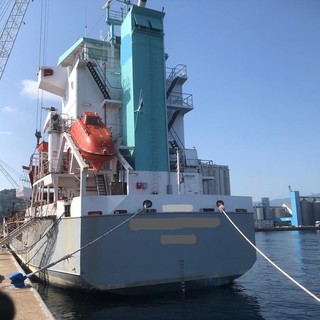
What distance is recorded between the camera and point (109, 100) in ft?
56.7

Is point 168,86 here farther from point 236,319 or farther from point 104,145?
point 236,319

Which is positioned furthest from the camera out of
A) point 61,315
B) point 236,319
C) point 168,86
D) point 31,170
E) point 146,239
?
point 31,170

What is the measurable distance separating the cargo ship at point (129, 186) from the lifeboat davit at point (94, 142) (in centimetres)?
5

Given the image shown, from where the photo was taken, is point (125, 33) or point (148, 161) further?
point (125, 33)

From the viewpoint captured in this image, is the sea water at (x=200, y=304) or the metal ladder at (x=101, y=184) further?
the metal ladder at (x=101, y=184)

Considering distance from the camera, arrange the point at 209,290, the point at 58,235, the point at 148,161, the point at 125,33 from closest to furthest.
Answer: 1. the point at 209,290
2. the point at 58,235
3. the point at 148,161
4. the point at 125,33

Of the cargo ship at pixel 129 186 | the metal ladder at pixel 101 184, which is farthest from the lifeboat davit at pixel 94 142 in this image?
the metal ladder at pixel 101 184

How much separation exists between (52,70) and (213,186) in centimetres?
1066

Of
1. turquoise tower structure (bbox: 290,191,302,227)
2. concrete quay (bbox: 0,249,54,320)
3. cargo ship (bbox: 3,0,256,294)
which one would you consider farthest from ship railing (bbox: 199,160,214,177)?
turquoise tower structure (bbox: 290,191,302,227)

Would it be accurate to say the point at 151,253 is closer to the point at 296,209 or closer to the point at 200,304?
the point at 200,304

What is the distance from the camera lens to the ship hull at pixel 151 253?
480 inches

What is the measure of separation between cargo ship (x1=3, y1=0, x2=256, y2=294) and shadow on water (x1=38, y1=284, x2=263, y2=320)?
0.45 m

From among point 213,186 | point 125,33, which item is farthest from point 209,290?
point 125,33

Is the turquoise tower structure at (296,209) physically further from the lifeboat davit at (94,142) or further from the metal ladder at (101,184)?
the lifeboat davit at (94,142)
